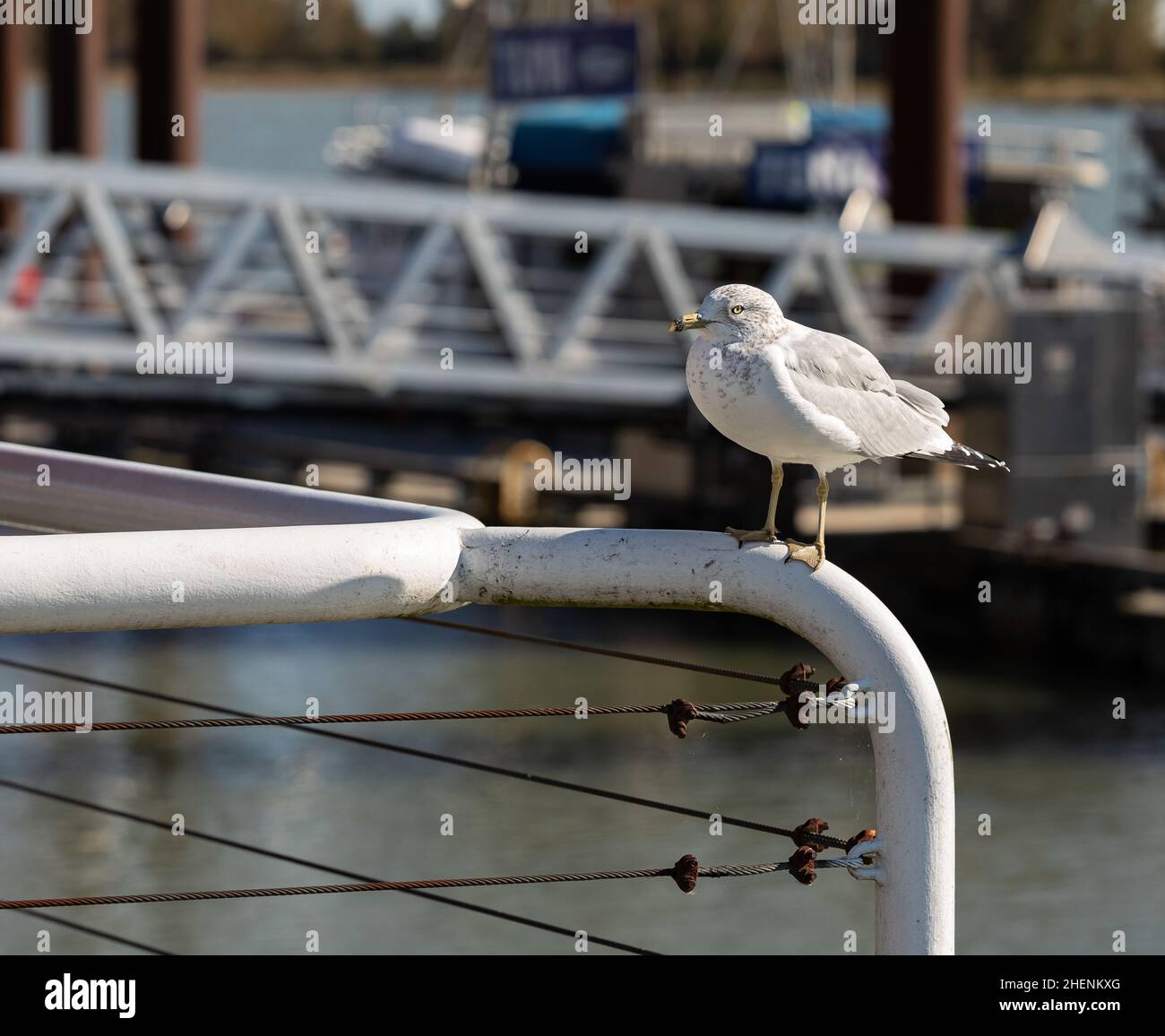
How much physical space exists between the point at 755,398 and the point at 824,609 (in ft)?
3.01

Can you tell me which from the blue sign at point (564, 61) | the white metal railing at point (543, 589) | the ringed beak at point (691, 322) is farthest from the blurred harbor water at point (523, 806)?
the white metal railing at point (543, 589)

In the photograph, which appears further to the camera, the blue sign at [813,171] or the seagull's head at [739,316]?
the blue sign at [813,171]

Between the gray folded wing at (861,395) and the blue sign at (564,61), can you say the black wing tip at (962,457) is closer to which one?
the gray folded wing at (861,395)

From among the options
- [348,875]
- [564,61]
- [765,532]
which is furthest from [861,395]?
[564,61]

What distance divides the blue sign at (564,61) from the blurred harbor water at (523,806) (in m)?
8.85

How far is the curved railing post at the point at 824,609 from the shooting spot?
2.82 metres

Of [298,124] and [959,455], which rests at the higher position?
[298,124]

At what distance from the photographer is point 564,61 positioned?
29656 mm

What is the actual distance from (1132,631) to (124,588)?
2146 centimetres

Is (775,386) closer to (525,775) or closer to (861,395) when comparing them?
(861,395)

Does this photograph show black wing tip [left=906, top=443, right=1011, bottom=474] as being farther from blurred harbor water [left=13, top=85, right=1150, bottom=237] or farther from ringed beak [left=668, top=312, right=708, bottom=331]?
blurred harbor water [left=13, top=85, right=1150, bottom=237]

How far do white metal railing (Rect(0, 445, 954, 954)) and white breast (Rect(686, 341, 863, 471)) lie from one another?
70cm

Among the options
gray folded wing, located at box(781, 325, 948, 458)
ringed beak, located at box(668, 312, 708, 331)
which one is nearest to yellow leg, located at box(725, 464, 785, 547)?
gray folded wing, located at box(781, 325, 948, 458)

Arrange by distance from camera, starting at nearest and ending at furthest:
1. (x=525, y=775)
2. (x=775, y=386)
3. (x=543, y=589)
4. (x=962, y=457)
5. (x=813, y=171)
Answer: (x=543, y=589), (x=525, y=775), (x=775, y=386), (x=962, y=457), (x=813, y=171)
